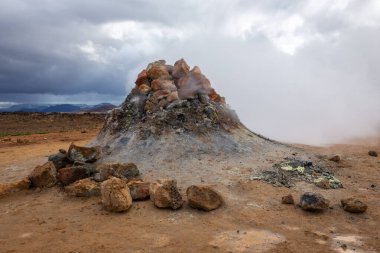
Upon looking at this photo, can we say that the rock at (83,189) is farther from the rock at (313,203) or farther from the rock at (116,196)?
the rock at (313,203)

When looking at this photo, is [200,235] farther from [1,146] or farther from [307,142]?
[1,146]

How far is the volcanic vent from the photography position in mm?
7114

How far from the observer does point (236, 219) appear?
17.1 ft

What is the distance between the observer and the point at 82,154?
7.16m

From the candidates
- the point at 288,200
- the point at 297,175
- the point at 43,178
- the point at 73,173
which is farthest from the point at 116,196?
the point at 297,175

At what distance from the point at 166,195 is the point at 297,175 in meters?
2.58

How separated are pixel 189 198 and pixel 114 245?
4.39 ft

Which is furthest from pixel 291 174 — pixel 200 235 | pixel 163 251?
pixel 163 251

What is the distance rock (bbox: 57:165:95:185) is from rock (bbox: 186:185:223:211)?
1981 millimetres

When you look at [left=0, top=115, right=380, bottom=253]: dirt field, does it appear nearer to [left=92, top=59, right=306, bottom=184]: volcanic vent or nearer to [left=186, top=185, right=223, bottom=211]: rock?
[left=186, top=185, right=223, bottom=211]: rock

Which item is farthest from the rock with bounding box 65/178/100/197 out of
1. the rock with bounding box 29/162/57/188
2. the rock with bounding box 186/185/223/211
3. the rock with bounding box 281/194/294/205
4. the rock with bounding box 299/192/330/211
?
the rock with bounding box 299/192/330/211

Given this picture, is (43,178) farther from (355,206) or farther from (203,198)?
(355,206)

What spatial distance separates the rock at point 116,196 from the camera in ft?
17.7

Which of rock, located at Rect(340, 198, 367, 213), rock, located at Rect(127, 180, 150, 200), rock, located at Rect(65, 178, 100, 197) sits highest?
rock, located at Rect(340, 198, 367, 213)
